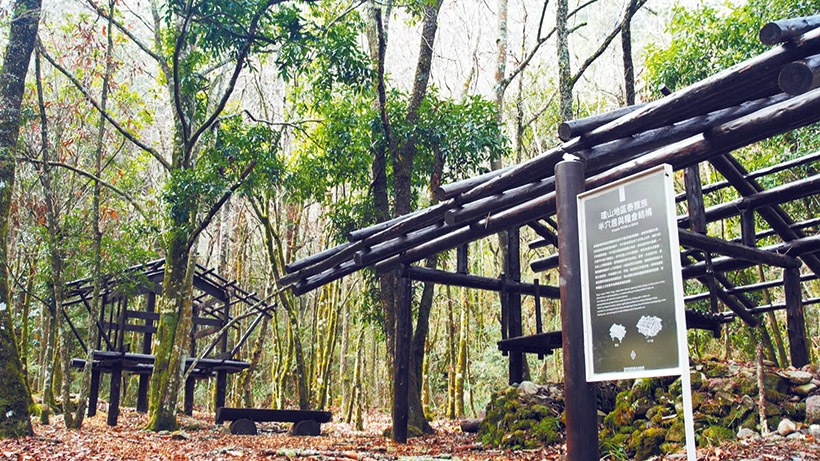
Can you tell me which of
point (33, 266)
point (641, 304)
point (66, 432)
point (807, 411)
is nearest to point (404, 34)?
point (33, 266)

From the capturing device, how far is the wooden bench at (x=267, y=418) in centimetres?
988

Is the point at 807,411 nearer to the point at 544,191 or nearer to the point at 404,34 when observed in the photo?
the point at 544,191

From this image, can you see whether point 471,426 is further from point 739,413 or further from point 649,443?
point 739,413

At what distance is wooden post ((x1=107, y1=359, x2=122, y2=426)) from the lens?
10.7 metres

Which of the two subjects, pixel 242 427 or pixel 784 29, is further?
pixel 242 427

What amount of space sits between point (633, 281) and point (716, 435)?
3347mm

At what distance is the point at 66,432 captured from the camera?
905 cm

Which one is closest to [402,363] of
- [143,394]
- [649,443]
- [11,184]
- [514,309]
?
[514,309]

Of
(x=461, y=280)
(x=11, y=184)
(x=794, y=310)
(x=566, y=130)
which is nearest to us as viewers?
(x=566, y=130)

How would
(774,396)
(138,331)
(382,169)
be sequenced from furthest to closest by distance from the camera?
(138,331), (382,169), (774,396)

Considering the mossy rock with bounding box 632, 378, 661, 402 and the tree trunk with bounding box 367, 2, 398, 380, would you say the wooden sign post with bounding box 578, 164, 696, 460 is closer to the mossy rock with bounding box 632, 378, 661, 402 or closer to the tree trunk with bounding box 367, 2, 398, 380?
the mossy rock with bounding box 632, 378, 661, 402

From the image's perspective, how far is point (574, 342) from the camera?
3566 mm

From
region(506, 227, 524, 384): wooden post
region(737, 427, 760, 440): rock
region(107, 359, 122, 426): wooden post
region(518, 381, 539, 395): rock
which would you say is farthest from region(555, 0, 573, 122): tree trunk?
region(107, 359, 122, 426): wooden post

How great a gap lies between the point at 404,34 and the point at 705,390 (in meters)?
15.3
